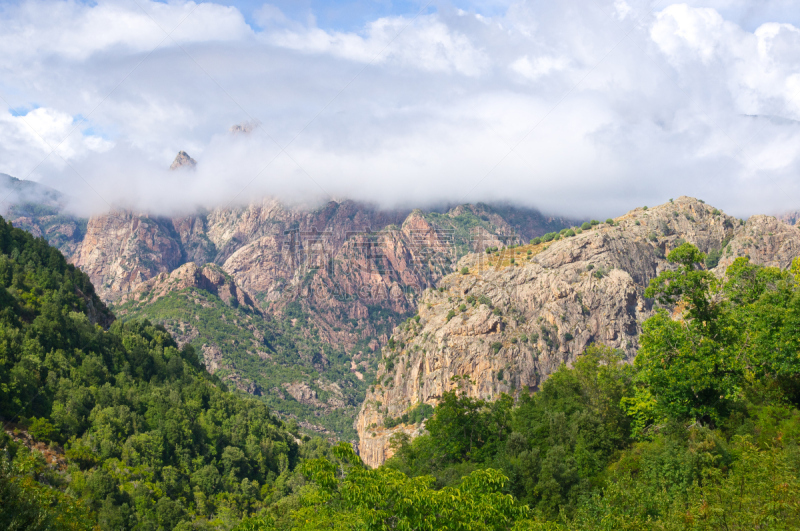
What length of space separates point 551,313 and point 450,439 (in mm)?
117670

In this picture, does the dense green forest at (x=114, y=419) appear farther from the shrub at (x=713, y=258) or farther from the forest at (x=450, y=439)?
the shrub at (x=713, y=258)

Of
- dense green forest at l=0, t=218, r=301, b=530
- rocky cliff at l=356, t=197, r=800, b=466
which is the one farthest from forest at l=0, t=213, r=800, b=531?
rocky cliff at l=356, t=197, r=800, b=466

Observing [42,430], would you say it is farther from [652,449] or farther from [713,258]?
[713,258]

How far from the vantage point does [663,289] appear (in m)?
46.7

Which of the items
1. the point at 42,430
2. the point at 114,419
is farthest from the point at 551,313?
the point at 42,430

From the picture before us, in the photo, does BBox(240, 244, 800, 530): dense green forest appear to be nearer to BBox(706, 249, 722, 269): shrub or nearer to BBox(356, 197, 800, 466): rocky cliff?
BBox(356, 197, 800, 466): rocky cliff

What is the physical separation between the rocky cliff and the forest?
60775 mm

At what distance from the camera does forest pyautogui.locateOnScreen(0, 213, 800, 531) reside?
27234mm

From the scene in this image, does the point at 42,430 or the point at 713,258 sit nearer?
the point at 42,430

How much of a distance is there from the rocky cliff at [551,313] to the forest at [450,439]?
6078 centimetres

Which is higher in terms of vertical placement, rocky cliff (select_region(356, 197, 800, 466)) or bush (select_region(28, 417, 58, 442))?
rocky cliff (select_region(356, 197, 800, 466))

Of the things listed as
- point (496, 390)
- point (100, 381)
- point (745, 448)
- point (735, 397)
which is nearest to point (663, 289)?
point (735, 397)

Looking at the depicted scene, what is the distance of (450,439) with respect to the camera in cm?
7450

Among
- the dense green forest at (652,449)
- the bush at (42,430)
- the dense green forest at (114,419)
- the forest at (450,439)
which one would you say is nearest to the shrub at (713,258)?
the forest at (450,439)
